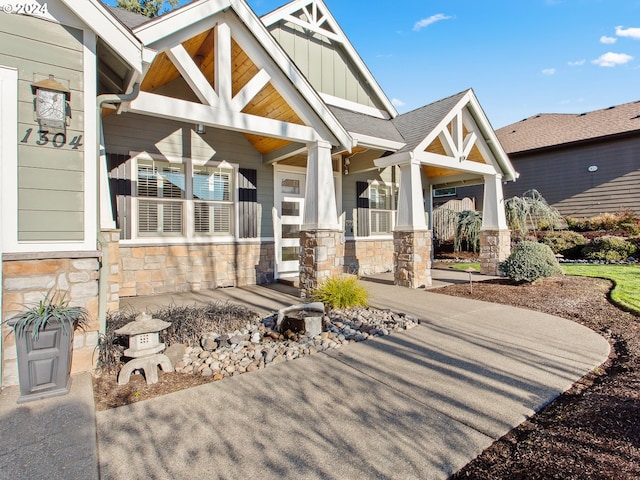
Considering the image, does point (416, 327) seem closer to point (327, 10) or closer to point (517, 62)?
point (327, 10)

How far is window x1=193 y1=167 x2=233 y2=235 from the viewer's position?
6.89 meters

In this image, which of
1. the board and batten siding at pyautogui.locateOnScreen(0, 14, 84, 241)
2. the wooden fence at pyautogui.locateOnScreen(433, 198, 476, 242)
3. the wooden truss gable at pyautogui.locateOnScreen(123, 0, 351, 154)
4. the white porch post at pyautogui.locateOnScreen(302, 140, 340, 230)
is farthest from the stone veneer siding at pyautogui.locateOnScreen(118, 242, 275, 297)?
the wooden fence at pyautogui.locateOnScreen(433, 198, 476, 242)

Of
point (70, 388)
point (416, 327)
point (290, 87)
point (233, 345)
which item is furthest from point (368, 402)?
point (290, 87)

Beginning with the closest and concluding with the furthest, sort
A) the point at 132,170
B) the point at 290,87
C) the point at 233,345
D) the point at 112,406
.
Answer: the point at 112,406 < the point at 233,345 < the point at 290,87 < the point at 132,170

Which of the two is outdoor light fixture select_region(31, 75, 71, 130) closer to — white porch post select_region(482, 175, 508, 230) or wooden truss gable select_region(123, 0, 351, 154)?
wooden truss gable select_region(123, 0, 351, 154)

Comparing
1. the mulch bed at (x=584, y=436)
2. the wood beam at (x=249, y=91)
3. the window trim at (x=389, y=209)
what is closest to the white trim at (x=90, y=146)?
the wood beam at (x=249, y=91)

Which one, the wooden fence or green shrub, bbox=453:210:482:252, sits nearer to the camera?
green shrub, bbox=453:210:482:252

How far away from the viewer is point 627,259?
11.1 meters

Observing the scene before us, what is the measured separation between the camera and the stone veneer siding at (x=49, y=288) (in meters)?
2.98

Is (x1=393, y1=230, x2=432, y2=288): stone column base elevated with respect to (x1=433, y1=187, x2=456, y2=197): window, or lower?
lower

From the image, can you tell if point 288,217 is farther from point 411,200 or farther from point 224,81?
point 224,81

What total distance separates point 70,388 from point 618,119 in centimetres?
2089

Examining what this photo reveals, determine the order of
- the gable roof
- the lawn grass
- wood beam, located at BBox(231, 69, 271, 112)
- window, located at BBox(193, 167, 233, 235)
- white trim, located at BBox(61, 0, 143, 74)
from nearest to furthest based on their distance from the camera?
white trim, located at BBox(61, 0, 143, 74), wood beam, located at BBox(231, 69, 271, 112), the lawn grass, window, located at BBox(193, 167, 233, 235), the gable roof

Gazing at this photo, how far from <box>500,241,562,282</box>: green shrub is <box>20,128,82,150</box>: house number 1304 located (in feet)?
25.5
